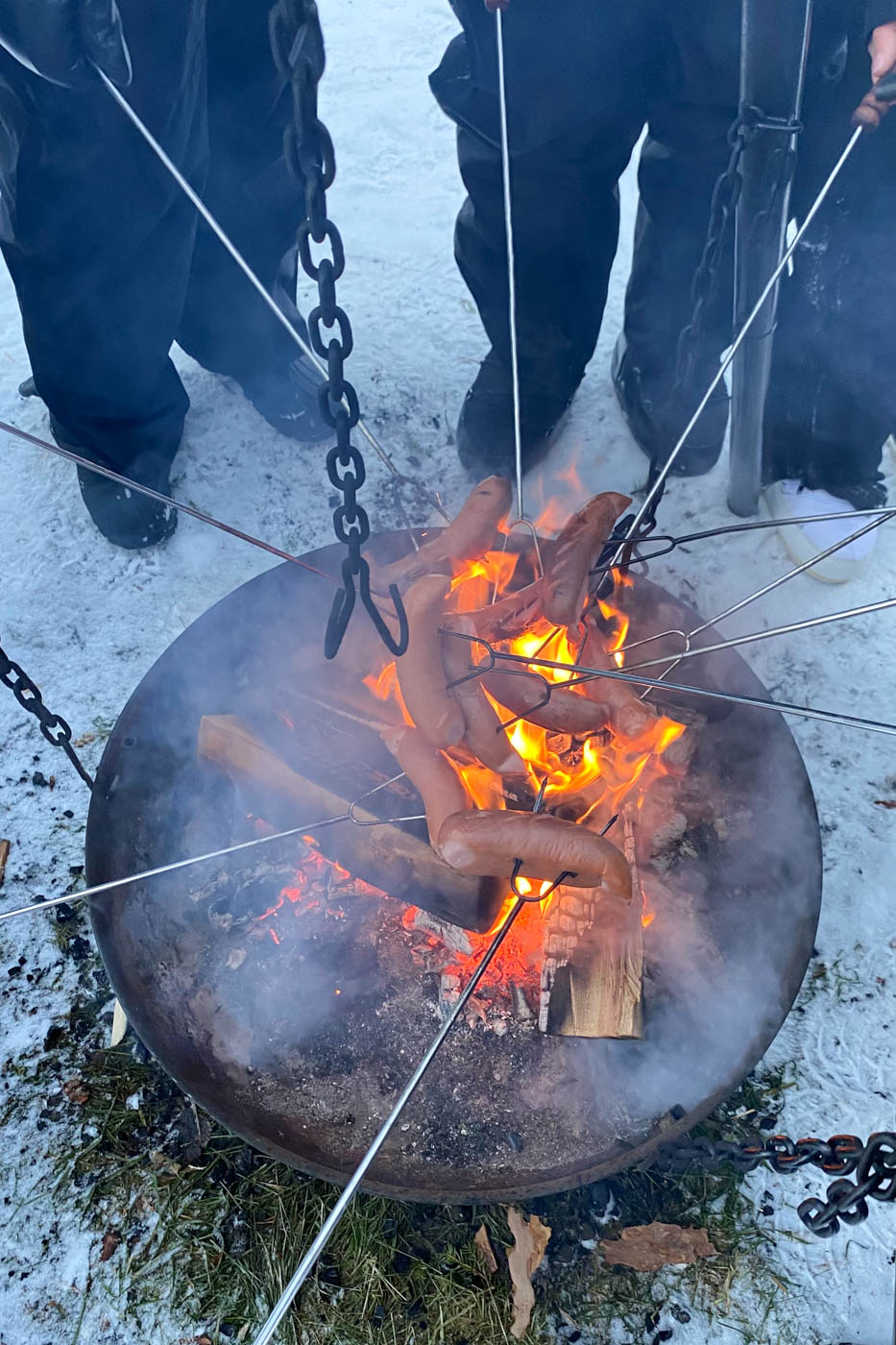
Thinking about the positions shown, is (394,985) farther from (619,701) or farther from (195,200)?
(195,200)

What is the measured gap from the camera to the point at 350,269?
399 centimetres

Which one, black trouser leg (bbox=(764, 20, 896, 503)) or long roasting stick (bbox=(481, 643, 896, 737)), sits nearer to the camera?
long roasting stick (bbox=(481, 643, 896, 737))

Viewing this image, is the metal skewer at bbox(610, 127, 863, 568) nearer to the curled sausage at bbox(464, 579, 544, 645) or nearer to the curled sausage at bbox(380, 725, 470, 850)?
the curled sausage at bbox(464, 579, 544, 645)

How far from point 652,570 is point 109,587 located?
200 cm

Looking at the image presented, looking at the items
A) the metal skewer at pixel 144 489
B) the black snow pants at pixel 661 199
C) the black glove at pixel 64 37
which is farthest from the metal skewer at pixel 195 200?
the black snow pants at pixel 661 199

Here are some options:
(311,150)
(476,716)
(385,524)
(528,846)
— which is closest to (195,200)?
(311,150)

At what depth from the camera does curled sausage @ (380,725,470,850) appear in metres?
1.82

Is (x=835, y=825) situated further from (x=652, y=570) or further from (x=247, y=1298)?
(x=247, y=1298)

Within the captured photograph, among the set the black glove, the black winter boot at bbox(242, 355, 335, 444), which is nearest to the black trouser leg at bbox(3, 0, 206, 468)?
the black glove

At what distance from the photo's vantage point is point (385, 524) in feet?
10.8

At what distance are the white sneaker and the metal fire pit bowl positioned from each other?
1.06m

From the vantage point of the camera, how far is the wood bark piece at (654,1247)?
2057 millimetres

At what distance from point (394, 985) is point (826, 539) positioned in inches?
86.6

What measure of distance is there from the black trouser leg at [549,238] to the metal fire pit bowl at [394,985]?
4.61ft
